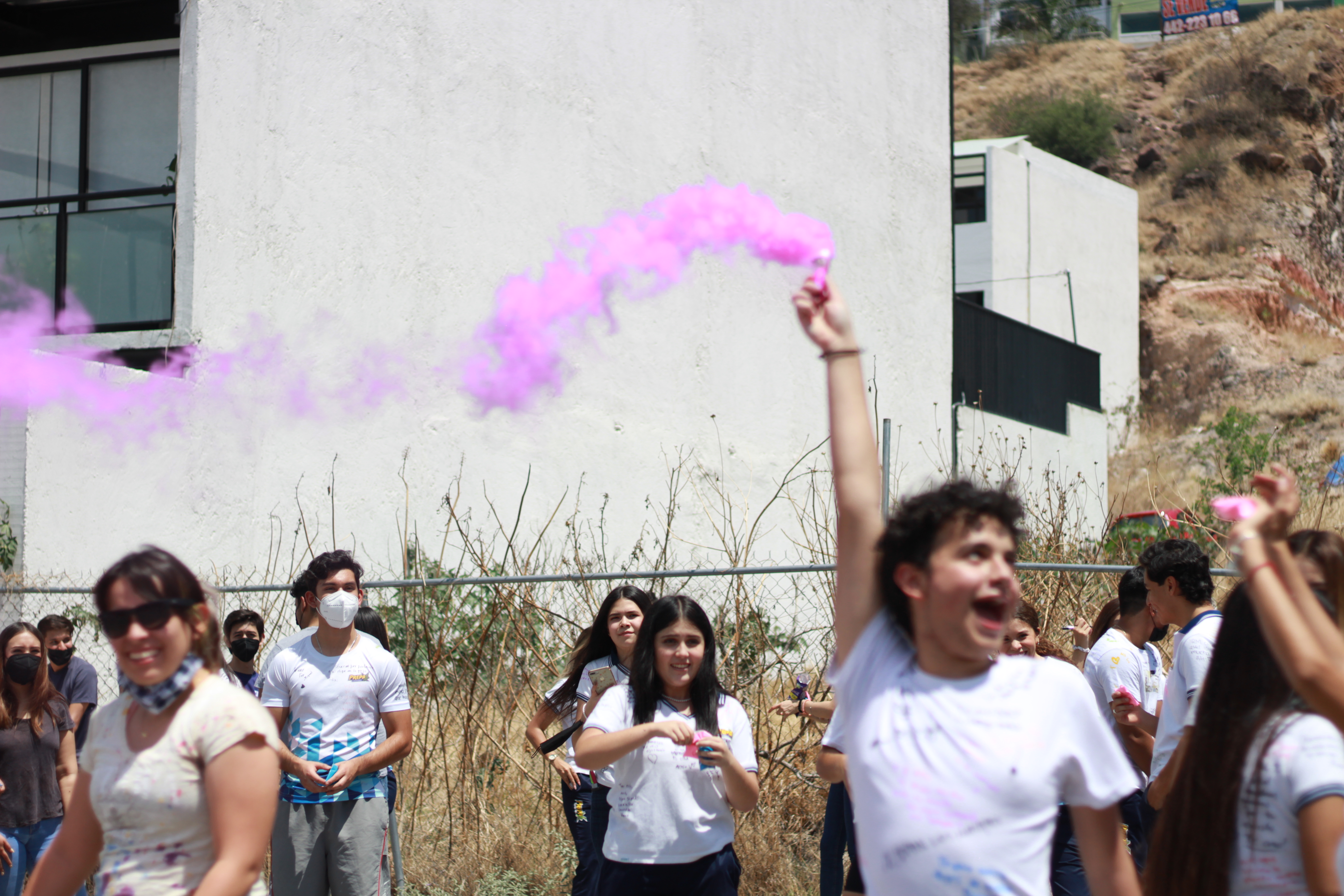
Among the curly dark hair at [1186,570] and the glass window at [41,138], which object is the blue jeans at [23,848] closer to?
the curly dark hair at [1186,570]

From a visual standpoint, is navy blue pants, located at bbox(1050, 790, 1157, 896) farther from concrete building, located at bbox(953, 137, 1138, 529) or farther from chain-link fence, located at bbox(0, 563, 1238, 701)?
concrete building, located at bbox(953, 137, 1138, 529)

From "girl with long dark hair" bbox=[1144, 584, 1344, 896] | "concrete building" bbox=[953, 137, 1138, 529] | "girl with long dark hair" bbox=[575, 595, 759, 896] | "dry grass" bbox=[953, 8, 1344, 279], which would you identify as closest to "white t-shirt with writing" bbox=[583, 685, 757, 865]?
"girl with long dark hair" bbox=[575, 595, 759, 896]

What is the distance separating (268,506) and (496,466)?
86.9 inches

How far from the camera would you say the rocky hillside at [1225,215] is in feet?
97.2

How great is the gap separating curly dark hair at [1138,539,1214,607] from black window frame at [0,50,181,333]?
981cm

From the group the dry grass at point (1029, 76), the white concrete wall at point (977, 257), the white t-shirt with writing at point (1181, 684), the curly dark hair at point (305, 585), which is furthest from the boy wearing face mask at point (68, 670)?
the dry grass at point (1029, 76)

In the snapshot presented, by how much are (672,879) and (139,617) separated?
2.00m

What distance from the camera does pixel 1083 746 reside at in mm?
2471

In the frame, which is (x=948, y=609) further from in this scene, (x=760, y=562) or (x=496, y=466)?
(x=760, y=562)

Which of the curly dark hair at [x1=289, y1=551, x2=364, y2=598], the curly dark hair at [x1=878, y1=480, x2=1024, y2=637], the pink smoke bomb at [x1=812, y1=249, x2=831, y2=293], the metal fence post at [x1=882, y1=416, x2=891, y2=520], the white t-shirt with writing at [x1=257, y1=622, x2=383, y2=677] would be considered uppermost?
the pink smoke bomb at [x1=812, y1=249, x2=831, y2=293]

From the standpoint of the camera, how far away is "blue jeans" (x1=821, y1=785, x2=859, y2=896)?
5.78m

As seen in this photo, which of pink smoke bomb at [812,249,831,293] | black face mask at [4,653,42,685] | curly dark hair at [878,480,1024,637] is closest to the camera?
curly dark hair at [878,480,1024,637]

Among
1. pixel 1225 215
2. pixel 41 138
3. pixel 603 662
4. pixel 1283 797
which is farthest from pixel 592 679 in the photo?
pixel 1225 215

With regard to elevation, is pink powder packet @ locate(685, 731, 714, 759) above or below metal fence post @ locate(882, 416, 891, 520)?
below
